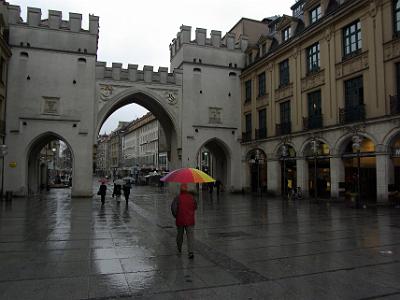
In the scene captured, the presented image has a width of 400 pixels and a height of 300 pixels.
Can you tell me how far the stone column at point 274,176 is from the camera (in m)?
31.1

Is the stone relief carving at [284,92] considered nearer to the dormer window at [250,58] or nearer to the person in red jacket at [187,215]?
the dormer window at [250,58]

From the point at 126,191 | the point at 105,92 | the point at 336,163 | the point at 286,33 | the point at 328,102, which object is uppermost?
the point at 286,33

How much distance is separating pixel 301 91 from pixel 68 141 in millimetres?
18703

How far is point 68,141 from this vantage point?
101ft

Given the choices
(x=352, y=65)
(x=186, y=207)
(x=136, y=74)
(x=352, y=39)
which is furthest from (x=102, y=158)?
(x=186, y=207)

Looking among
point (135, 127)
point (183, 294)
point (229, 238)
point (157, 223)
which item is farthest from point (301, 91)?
point (135, 127)

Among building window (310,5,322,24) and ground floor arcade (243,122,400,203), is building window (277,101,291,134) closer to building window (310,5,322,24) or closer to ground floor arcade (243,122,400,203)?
ground floor arcade (243,122,400,203)

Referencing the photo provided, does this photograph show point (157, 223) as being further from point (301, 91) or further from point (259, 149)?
point (259, 149)

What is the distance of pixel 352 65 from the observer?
23.2 metres

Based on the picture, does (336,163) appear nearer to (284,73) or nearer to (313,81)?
(313,81)

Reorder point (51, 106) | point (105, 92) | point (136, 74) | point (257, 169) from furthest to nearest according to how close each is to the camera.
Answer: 1. point (257, 169)
2. point (136, 74)
3. point (105, 92)
4. point (51, 106)

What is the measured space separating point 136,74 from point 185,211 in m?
27.4

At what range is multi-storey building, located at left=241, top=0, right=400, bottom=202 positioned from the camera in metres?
20.9

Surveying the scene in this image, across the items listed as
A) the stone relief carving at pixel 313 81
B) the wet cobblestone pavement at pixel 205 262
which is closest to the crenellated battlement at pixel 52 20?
the stone relief carving at pixel 313 81
